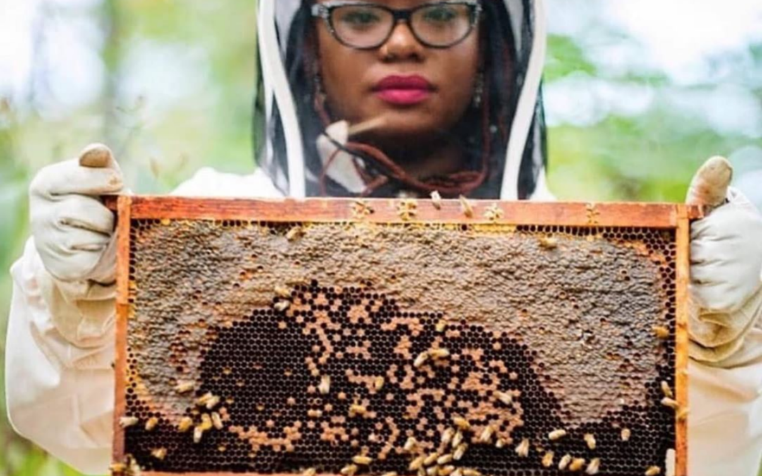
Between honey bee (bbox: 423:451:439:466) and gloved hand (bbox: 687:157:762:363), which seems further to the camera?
gloved hand (bbox: 687:157:762:363)

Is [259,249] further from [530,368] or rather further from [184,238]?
[530,368]

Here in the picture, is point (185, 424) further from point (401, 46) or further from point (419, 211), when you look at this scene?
point (401, 46)

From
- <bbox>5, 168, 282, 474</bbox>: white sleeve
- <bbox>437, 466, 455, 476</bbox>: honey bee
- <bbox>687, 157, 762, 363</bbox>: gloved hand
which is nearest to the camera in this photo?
<bbox>437, 466, 455, 476</bbox>: honey bee

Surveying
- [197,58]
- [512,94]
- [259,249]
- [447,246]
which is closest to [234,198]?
[259,249]

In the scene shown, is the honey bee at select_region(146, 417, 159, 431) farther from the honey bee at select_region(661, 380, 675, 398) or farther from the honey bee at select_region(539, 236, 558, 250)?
the honey bee at select_region(661, 380, 675, 398)

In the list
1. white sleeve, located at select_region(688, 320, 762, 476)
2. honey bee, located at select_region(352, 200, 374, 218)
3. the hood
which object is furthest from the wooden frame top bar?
the hood

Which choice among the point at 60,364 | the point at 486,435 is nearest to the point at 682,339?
the point at 486,435

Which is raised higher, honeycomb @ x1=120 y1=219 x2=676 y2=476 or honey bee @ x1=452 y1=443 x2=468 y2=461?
honeycomb @ x1=120 y1=219 x2=676 y2=476

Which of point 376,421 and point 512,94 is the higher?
point 512,94

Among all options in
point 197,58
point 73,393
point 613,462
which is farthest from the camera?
point 197,58
